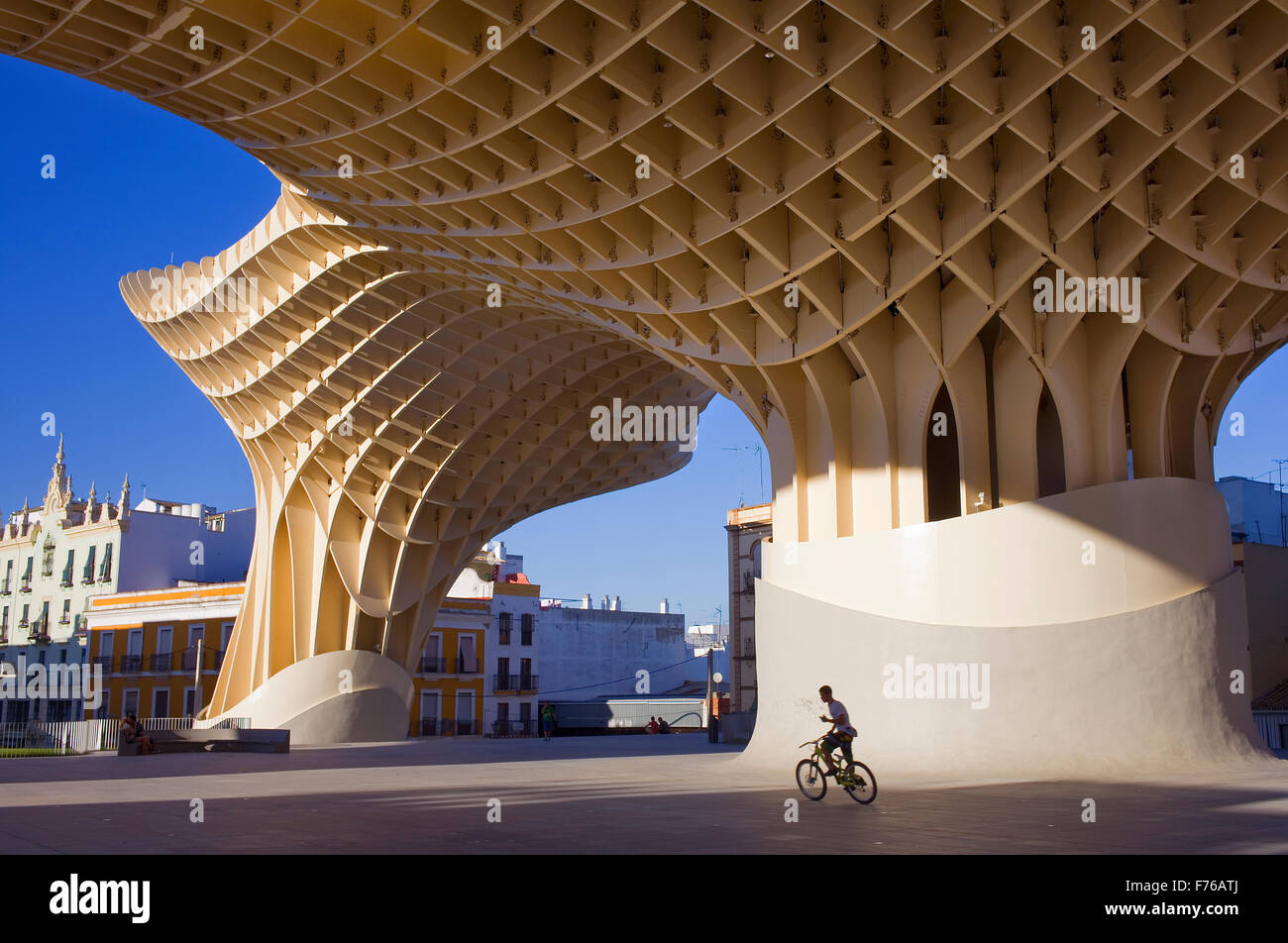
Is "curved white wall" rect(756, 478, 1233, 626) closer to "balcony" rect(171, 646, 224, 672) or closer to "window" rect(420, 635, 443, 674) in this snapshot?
"balcony" rect(171, 646, 224, 672)

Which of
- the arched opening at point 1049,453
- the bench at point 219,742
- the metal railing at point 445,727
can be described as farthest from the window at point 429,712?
the arched opening at point 1049,453

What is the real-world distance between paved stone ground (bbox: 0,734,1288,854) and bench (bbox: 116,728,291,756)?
9.26 m

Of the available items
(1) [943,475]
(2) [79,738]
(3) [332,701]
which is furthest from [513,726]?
(1) [943,475]

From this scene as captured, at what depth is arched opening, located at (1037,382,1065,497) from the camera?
23812mm

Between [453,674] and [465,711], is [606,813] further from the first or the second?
[465,711]

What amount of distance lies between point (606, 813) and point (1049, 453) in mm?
14342

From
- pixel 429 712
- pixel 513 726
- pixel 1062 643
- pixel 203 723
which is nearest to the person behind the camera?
pixel 1062 643

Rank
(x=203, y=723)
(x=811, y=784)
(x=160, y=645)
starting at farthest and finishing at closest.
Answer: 1. (x=160, y=645)
2. (x=203, y=723)
3. (x=811, y=784)

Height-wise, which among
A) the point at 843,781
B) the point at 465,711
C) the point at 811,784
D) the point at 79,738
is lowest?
the point at 465,711

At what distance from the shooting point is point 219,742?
32.8 metres

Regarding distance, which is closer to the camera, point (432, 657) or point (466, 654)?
point (432, 657)

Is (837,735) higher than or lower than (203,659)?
lower
